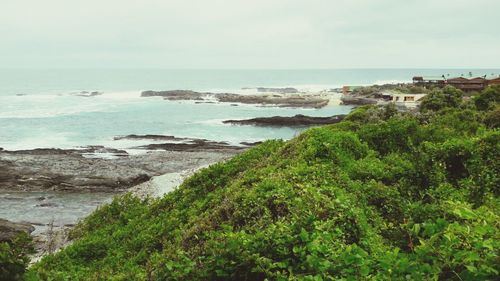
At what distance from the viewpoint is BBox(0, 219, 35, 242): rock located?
17.7 metres

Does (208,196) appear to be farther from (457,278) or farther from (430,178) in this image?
(457,278)

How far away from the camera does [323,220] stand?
6.20 m

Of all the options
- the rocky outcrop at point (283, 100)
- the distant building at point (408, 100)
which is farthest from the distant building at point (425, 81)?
the rocky outcrop at point (283, 100)

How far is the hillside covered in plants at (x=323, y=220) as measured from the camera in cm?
405

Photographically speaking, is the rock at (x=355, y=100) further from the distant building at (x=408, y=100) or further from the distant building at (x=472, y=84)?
the distant building at (x=472, y=84)

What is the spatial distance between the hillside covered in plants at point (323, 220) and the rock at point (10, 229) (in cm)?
459

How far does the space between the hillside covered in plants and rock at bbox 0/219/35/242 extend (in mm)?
4592

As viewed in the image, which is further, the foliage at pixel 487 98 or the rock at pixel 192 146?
the rock at pixel 192 146

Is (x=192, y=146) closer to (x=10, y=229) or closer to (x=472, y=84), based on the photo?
(x=10, y=229)

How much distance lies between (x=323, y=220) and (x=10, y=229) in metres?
16.9

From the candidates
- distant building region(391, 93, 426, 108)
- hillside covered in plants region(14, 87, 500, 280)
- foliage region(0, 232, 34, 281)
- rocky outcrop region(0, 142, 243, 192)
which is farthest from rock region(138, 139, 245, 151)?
foliage region(0, 232, 34, 281)

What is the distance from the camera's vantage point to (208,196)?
10891 mm

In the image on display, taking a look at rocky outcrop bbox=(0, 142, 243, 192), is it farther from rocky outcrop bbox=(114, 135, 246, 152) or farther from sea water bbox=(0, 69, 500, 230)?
sea water bbox=(0, 69, 500, 230)

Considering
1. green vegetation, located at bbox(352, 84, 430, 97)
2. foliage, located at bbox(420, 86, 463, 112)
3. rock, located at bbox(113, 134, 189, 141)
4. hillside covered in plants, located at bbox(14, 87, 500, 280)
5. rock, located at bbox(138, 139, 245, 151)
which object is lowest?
rock, located at bbox(138, 139, 245, 151)
